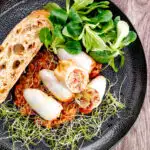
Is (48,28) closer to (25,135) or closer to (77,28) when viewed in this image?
(77,28)

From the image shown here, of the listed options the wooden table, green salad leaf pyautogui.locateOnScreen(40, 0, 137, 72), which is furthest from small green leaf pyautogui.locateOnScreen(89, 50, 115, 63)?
the wooden table

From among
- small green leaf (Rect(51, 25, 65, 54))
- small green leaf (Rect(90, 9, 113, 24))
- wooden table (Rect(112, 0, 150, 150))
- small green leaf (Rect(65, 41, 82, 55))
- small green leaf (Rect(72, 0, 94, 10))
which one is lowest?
wooden table (Rect(112, 0, 150, 150))

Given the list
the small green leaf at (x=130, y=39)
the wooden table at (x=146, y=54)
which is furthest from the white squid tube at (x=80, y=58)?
the wooden table at (x=146, y=54)

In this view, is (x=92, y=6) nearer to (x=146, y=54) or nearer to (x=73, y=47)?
(x=73, y=47)

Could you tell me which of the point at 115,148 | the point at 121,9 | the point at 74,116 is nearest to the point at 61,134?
the point at 74,116

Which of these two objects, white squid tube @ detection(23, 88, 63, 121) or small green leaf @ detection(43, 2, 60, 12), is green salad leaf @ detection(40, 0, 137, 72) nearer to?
small green leaf @ detection(43, 2, 60, 12)
